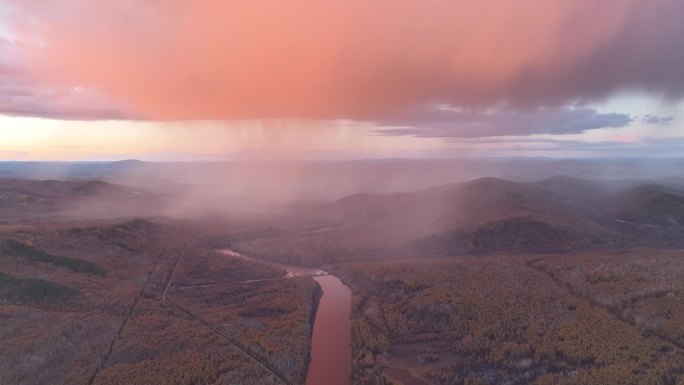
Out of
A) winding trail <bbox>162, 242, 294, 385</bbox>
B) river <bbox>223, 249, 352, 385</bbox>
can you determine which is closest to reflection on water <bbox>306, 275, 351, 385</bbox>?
river <bbox>223, 249, 352, 385</bbox>

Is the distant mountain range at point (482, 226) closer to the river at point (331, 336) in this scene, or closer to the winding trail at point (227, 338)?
the river at point (331, 336)

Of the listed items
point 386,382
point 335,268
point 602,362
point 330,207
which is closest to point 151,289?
point 335,268

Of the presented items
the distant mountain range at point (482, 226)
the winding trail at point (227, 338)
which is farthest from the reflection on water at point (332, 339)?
the distant mountain range at point (482, 226)

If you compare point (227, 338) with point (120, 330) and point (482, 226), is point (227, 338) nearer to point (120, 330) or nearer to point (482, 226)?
point (120, 330)

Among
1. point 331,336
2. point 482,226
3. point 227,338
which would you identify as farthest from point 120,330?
point 482,226

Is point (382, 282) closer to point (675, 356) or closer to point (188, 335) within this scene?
point (188, 335)

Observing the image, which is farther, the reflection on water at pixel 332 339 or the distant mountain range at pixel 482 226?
the distant mountain range at pixel 482 226

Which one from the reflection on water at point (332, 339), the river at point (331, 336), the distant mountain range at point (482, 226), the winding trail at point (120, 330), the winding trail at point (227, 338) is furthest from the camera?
the distant mountain range at point (482, 226)

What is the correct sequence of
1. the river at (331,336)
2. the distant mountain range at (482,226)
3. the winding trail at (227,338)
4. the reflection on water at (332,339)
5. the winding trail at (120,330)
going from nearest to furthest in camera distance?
the winding trail at (120,330)
the winding trail at (227,338)
the reflection on water at (332,339)
the river at (331,336)
the distant mountain range at (482,226)

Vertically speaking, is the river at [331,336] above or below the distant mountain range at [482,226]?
below

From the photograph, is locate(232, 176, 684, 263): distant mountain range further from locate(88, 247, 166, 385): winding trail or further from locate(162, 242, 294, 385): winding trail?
locate(162, 242, 294, 385): winding trail
